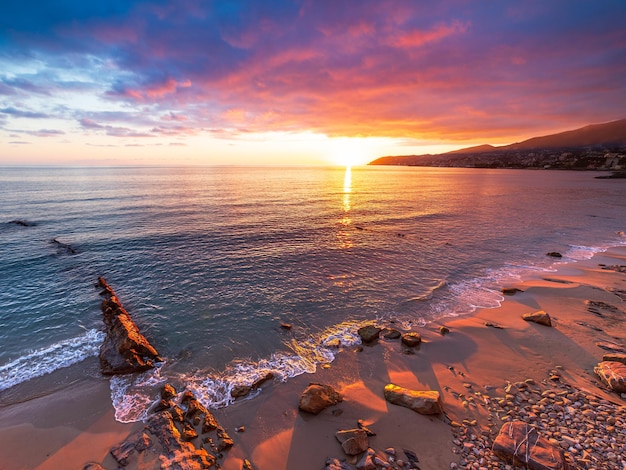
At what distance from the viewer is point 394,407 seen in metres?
10.3

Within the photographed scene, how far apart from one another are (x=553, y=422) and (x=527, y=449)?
208 centimetres

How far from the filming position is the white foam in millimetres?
12719

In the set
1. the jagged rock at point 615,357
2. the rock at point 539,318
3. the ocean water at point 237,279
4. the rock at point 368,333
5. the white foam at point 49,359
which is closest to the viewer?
the jagged rock at point 615,357

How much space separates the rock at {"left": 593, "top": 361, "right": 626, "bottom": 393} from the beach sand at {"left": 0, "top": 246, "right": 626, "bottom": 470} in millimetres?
318

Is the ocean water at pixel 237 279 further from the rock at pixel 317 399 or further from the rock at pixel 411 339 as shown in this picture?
the rock at pixel 317 399

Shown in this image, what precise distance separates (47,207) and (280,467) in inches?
2634

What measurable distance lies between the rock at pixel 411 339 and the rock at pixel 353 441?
21.4 ft

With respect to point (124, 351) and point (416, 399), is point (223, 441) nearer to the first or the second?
point (416, 399)

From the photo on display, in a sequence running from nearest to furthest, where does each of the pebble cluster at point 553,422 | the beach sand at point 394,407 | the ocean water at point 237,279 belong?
the pebble cluster at point 553,422 → the beach sand at point 394,407 → the ocean water at point 237,279

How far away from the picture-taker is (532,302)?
18922mm

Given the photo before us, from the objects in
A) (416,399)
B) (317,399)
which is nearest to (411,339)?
(416,399)

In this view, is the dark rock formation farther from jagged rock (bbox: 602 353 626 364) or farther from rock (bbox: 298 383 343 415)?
jagged rock (bbox: 602 353 626 364)

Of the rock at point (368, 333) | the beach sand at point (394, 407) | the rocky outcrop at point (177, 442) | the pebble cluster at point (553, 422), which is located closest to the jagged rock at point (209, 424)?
the rocky outcrop at point (177, 442)

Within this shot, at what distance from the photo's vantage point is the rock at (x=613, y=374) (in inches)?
404
